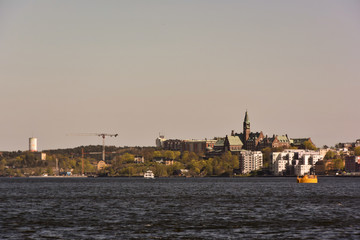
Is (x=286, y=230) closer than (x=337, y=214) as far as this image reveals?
Yes

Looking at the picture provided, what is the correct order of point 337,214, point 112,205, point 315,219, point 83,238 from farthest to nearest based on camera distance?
point 112,205 → point 337,214 → point 315,219 → point 83,238

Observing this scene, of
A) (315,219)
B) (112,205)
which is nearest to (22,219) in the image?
(112,205)

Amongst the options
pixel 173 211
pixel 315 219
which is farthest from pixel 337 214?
pixel 173 211

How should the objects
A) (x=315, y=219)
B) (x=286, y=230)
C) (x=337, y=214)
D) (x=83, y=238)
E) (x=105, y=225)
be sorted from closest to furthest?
1. (x=83, y=238)
2. (x=286, y=230)
3. (x=105, y=225)
4. (x=315, y=219)
5. (x=337, y=214)

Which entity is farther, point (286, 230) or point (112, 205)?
point (112, 205)

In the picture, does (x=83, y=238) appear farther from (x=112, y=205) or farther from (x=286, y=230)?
(x=112, y=205)

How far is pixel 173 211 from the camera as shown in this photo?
84.9 metres

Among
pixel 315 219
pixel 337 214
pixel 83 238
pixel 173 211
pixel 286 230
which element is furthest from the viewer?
pixel 173 211

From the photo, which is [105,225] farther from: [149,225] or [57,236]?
[57,236]

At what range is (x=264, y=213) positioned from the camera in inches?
3206

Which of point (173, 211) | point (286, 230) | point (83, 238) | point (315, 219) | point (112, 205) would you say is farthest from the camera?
point (112, 205)

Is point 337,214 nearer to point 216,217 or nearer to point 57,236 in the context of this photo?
point 216,217

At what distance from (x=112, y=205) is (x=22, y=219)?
2418 centimetres

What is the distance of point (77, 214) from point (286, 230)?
90.9 ft
